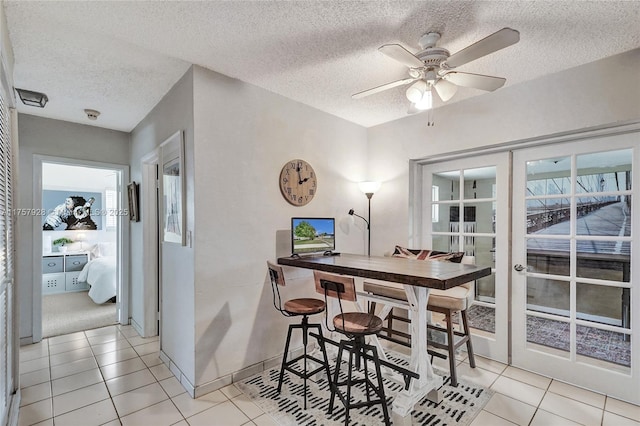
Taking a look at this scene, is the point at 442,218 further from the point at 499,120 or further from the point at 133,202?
the point at 133,202

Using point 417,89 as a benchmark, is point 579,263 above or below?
below

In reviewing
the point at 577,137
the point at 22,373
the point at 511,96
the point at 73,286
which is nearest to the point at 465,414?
the point at 577,137

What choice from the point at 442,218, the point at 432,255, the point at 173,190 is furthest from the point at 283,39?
the point at 442,218

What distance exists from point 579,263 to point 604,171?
29.7 inches

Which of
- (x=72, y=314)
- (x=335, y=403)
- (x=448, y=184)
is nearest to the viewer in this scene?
(x=335, y=403)

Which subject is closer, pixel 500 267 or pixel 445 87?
pixel 445 87

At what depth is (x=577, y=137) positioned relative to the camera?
8.19ft

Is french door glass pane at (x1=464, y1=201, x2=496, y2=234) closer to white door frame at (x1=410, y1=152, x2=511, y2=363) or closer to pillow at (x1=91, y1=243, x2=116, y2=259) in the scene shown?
white door frame at (x1=410, y1=152, x2=511, y2=363)

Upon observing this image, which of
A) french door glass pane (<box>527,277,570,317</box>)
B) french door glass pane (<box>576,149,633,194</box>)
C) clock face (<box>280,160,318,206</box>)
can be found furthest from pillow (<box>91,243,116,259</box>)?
french door glass pane (<box>576,149,633,194</box>)

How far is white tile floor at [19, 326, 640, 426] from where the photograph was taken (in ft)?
6.75

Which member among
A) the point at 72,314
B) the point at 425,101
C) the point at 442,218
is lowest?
the point at 72,314

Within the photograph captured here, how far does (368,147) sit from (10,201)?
3.31 meters

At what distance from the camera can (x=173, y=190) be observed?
8.84 feet

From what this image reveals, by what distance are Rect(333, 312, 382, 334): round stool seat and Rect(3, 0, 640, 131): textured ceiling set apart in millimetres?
1823
